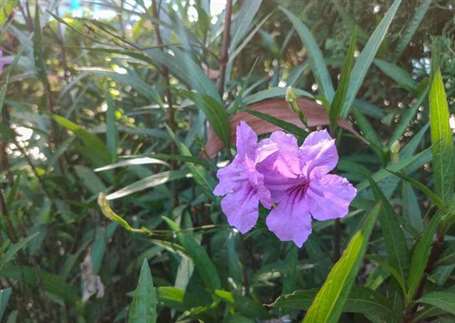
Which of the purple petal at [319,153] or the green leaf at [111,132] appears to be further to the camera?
the green leaf at [111,132]

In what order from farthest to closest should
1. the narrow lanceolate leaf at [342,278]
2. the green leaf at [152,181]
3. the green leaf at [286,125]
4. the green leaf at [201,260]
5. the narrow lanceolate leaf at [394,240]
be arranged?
the green leaf at [152,181] → the green leaf at [201,260] → the green leaf at [286,125] → the narrow lanceolate leaf at [394,240] → the narrow lanceolate leaf at [342,278]

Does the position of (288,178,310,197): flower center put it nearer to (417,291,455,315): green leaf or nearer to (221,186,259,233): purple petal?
(221,186,259,233): purple petal

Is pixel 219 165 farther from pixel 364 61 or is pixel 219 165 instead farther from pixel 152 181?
pixel 364 61

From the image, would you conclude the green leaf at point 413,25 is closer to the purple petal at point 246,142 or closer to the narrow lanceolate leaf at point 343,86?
the narrow lanceolate leaf at point 343,86

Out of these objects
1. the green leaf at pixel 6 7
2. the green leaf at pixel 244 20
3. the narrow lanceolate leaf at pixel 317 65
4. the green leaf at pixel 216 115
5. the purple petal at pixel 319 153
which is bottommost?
the purple petal at pixel 319 153

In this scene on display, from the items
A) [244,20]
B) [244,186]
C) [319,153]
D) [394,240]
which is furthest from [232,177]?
[244,20]

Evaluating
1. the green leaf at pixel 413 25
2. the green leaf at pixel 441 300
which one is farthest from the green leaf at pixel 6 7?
the green leaf at pixel 441 300
